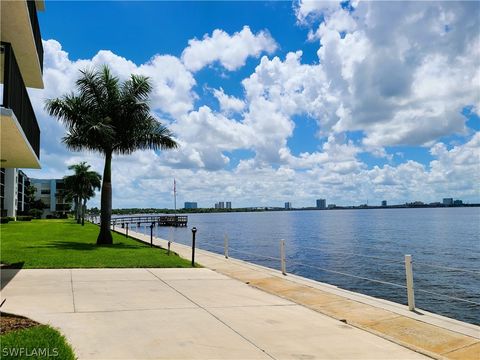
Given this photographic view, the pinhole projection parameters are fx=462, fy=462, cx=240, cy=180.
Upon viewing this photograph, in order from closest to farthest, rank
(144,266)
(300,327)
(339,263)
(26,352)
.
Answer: (26,352) → (300,327) → (144,266) → (339,263)

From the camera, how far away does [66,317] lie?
7.64 m

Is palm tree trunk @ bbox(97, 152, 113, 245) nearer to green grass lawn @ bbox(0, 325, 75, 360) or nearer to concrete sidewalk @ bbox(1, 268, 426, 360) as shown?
concrete sidewalk @ bbox(1, 268, 426, 360)

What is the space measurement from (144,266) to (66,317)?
25.4 ft

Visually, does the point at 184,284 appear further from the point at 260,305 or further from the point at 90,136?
the point at 90,136

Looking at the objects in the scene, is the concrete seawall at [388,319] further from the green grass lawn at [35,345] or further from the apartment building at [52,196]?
the apartment building at [52,196]

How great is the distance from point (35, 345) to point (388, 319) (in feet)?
19.3

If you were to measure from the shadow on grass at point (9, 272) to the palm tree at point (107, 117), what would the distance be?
11.1 meters

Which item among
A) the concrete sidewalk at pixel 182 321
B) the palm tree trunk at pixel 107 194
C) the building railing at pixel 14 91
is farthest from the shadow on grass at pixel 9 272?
the palm tree trunk at pixel 107 194

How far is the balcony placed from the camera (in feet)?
32.0

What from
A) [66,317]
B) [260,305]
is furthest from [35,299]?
[260,305]

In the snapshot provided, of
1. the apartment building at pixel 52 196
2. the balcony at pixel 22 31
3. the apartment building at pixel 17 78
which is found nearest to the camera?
the apartment building at pixel 17 78

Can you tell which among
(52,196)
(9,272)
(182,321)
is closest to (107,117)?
(9,272)

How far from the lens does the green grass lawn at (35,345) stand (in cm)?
542

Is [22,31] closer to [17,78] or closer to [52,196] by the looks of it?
[17,78]
